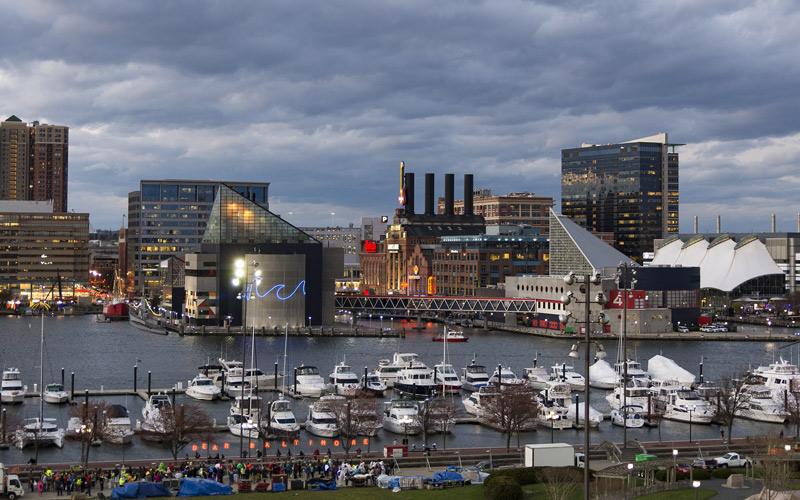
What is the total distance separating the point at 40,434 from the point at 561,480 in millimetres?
29628

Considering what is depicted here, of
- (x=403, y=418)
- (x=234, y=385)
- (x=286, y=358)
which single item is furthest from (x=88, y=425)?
(x=286, y=358)

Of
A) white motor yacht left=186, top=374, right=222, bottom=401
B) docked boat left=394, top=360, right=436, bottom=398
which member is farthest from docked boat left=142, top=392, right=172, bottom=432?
docked boat left=394, top=360, right=436, bottom=398

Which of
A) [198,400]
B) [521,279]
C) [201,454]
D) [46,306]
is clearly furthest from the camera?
[46,306]

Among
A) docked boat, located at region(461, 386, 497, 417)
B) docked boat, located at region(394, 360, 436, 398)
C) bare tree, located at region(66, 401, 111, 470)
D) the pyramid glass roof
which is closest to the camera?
bare tree, located at region(66, 401, 111, 470)

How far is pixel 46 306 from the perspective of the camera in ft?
572

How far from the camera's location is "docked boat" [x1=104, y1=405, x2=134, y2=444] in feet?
168

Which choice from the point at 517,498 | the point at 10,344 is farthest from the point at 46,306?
the point at 517,498

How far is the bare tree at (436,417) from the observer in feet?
173

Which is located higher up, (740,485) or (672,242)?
(672,242)

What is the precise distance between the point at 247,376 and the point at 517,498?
41.6 meters

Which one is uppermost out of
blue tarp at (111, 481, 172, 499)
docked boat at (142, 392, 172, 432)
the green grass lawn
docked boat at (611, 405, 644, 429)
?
the green grass lawn

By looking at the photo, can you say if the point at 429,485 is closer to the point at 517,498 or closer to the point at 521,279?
the point at 517,498

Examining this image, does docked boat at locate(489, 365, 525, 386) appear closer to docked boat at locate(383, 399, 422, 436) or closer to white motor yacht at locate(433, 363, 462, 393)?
white motor yacht at locate(433, 363, 462, 393)

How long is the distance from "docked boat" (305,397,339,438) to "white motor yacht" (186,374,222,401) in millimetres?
13491
